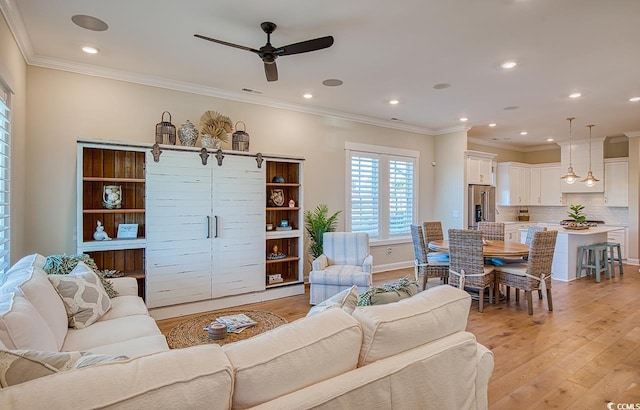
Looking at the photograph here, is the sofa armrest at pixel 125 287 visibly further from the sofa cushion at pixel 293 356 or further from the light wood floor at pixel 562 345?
the sofa cushion at pixel 293 356

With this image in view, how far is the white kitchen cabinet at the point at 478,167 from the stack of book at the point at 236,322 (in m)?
5.80

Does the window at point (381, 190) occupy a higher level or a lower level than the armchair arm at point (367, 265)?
higher

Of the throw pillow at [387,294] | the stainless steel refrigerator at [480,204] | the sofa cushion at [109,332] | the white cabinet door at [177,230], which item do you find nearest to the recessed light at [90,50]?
the white cabinet door at [177,230]

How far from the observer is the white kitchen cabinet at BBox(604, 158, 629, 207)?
776 centimetres

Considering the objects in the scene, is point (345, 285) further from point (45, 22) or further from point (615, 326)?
point (45, 22)

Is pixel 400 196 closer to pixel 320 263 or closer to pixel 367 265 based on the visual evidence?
pixel 367 265

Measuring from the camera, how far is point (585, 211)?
8.62 metres

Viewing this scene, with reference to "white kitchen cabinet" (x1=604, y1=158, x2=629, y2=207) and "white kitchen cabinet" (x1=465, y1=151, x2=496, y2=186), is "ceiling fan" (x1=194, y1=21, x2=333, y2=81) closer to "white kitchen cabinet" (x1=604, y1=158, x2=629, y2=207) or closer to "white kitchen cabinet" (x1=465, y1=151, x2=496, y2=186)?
"white kitchen cabinet" (x1=465, y1=151, x2=496, y2=186)

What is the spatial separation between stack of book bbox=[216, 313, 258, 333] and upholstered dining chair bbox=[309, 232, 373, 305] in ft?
5.54

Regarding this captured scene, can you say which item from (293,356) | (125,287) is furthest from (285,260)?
(293,356)

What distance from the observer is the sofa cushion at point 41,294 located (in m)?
2.02

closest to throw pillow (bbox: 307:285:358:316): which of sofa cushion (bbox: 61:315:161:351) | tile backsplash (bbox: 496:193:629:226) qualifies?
sofa cushion (bbox: 61:315:161:351)

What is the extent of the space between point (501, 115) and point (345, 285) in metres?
4.28

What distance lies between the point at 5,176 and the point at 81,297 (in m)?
1.40
